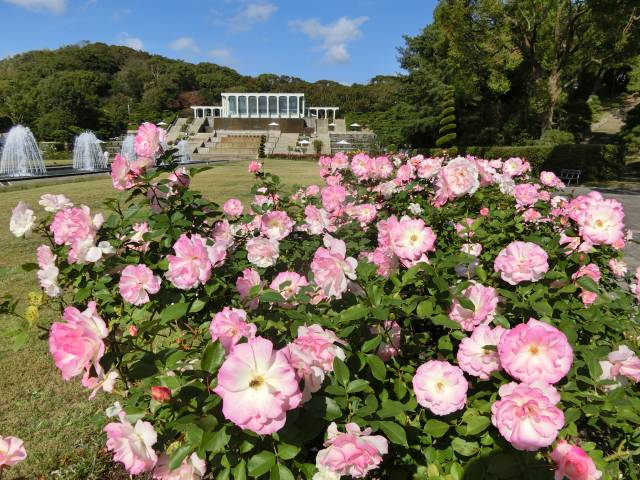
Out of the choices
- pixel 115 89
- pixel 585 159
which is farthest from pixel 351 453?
pixel 115 89

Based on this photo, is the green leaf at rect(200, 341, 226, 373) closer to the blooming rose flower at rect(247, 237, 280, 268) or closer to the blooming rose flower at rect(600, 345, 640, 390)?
the blooming rose flower at rect(247, 237, 280, 268)

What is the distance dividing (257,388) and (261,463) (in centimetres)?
15

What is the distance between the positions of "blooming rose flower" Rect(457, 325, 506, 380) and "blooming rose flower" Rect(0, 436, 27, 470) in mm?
958

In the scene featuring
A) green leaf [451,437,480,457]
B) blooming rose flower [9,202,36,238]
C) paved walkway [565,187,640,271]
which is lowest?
paved walkway [565,187,640,271]

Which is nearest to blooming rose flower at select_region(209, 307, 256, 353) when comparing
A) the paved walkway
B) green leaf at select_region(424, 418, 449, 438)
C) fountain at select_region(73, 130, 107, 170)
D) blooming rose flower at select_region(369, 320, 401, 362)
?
blooming rose flower at select_region(369, 320, 401, 362)

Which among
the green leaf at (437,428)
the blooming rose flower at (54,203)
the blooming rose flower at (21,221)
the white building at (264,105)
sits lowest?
the green leaf at (437,428)

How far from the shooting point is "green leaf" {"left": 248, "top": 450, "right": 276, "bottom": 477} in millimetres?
723

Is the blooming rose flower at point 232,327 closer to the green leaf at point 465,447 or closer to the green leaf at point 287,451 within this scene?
the green leaf at point 287,451

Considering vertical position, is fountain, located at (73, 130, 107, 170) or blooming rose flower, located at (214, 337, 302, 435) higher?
fountain, located at (73, 130, 107, 170)

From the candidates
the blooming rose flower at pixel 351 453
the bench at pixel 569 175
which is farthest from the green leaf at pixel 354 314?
the bench at pixel 569 175

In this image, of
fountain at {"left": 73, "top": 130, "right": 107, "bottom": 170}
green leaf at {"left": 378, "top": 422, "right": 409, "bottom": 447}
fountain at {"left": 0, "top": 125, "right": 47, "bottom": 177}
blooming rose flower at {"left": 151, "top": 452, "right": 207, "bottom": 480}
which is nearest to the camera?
green leaf at {"left": 378, "top": 422, "right": 409, "bottom": 447}

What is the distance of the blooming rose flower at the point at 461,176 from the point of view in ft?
5.39

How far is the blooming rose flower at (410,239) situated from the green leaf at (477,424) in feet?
1.54

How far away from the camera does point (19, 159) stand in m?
18.2
